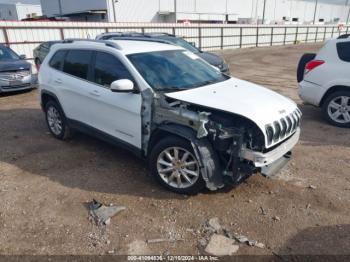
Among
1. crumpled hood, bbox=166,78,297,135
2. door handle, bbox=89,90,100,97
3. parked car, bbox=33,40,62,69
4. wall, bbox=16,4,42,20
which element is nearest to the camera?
crumpled hood, bbox=166,78,297,135

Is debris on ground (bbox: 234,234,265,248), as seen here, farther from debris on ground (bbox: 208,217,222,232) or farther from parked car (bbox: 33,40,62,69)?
parked car (bbox: 33,40,62,69)

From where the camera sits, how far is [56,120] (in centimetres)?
564

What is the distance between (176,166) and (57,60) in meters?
3.19

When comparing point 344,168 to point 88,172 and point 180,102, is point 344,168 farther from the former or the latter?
point 88,172

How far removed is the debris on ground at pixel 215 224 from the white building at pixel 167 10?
36216 mm

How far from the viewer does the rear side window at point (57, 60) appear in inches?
208

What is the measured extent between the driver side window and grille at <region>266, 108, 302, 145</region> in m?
1.89

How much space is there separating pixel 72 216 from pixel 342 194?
3.37 m

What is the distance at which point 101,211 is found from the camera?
3.53m

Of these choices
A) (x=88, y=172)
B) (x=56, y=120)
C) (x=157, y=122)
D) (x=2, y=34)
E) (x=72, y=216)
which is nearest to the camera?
(x=72, y=216)

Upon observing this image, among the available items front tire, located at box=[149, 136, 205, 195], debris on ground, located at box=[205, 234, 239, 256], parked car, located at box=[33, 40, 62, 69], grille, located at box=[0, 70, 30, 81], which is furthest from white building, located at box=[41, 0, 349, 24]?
debris on ground, located at box=[205, 234, 239, 256]

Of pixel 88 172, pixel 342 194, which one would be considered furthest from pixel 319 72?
pixel 88 172

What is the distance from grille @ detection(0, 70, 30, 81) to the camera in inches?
377

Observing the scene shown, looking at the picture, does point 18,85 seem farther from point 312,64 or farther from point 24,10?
point 24,10
